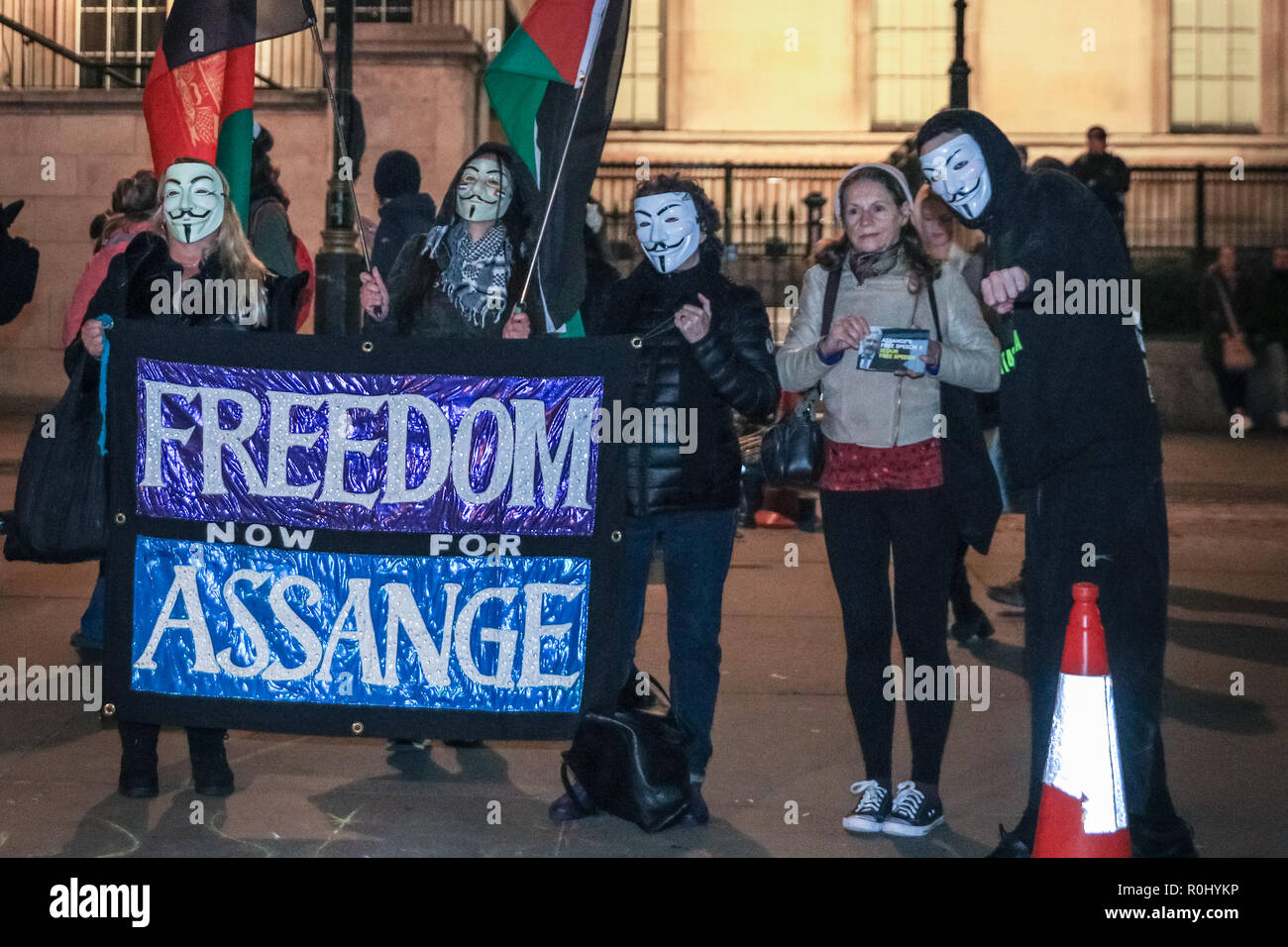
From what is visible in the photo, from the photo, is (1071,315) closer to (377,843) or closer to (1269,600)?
(377,843)

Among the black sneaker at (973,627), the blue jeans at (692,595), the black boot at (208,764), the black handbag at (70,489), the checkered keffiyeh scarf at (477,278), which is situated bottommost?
the black boot at (208,764)

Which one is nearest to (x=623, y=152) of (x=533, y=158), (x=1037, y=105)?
(x=1037, y=105)

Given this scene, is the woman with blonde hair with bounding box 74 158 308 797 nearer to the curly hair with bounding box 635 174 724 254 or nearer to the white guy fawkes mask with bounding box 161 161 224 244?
the white guy fawkes mask with bounding box 161 161 224 244

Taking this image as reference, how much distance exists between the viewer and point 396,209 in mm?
8398

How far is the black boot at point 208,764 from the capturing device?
17.4ft

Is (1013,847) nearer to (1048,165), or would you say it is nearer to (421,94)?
(1048,165)

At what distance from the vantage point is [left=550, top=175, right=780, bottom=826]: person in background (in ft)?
16.8

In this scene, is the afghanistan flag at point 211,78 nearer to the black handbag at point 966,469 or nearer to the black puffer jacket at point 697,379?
the black puffer jacket at point 697,379

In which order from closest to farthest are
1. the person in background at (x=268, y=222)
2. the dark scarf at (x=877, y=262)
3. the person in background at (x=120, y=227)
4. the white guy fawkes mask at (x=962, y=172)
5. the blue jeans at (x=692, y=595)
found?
the white guy fawkes mask at (x=962, y=172) → the dark scarf at (x=877, y=262) → the blue jeans at (x=692, y=595) → the person in background at (x=120, y=227) → the person in background at (x=268, y=222)

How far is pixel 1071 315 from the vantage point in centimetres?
450

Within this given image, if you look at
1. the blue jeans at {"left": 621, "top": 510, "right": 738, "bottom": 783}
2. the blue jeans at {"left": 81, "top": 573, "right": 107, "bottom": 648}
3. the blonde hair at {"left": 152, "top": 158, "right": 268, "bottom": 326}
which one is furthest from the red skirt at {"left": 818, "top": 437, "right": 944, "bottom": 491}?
the blue jeans at {"left": 81, "top": 573, "right": 107, "bottom": 648}

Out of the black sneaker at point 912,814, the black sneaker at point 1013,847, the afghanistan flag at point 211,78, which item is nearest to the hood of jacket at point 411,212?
the afghanistan flag at point 211,78

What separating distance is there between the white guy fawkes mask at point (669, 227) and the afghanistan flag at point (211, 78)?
157cm

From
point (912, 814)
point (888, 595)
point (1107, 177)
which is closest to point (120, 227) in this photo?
point (888, 595)
